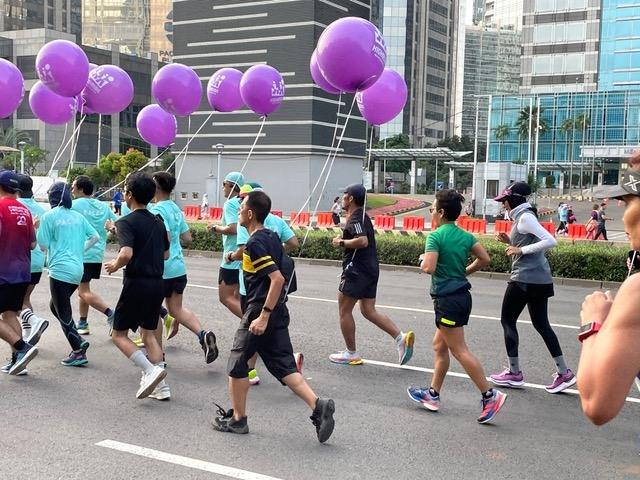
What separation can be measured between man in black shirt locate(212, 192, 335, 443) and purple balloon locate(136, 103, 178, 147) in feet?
24.2

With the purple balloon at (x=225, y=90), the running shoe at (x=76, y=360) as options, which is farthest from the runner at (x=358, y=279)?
the purple balloon at (x=225, y=90)

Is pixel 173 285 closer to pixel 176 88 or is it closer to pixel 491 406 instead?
pixel 491 406

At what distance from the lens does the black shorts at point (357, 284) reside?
22.1ft

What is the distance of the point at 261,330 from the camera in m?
4.63

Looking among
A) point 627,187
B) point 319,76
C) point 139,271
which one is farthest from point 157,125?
point 627,187

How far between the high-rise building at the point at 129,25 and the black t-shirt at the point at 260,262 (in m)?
113

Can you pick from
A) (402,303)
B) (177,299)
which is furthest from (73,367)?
(402,303)

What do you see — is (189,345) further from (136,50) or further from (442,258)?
(136,50)

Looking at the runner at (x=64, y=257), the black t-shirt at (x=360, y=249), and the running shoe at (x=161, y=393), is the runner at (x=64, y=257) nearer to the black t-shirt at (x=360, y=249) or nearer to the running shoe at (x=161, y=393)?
the running shoe at (x=161, y=393)

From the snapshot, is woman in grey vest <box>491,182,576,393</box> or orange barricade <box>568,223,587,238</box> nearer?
woman in grey vest <box>491,182,576,393</box>

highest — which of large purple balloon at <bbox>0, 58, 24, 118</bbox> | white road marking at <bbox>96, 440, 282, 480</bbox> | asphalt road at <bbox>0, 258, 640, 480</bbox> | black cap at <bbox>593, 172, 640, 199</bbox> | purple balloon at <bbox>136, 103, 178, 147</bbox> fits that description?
large purple balloon at <bbox>0, 58, 24, 118</bbox>

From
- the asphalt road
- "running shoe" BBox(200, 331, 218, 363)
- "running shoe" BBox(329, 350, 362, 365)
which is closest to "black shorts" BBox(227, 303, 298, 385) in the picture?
the asphalt road

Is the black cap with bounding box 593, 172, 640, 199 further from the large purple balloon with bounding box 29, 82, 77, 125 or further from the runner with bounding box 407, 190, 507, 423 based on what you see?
the large purple balloon with bounding box 29, 82, 77, 125

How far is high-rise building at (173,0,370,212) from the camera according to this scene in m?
43.7
